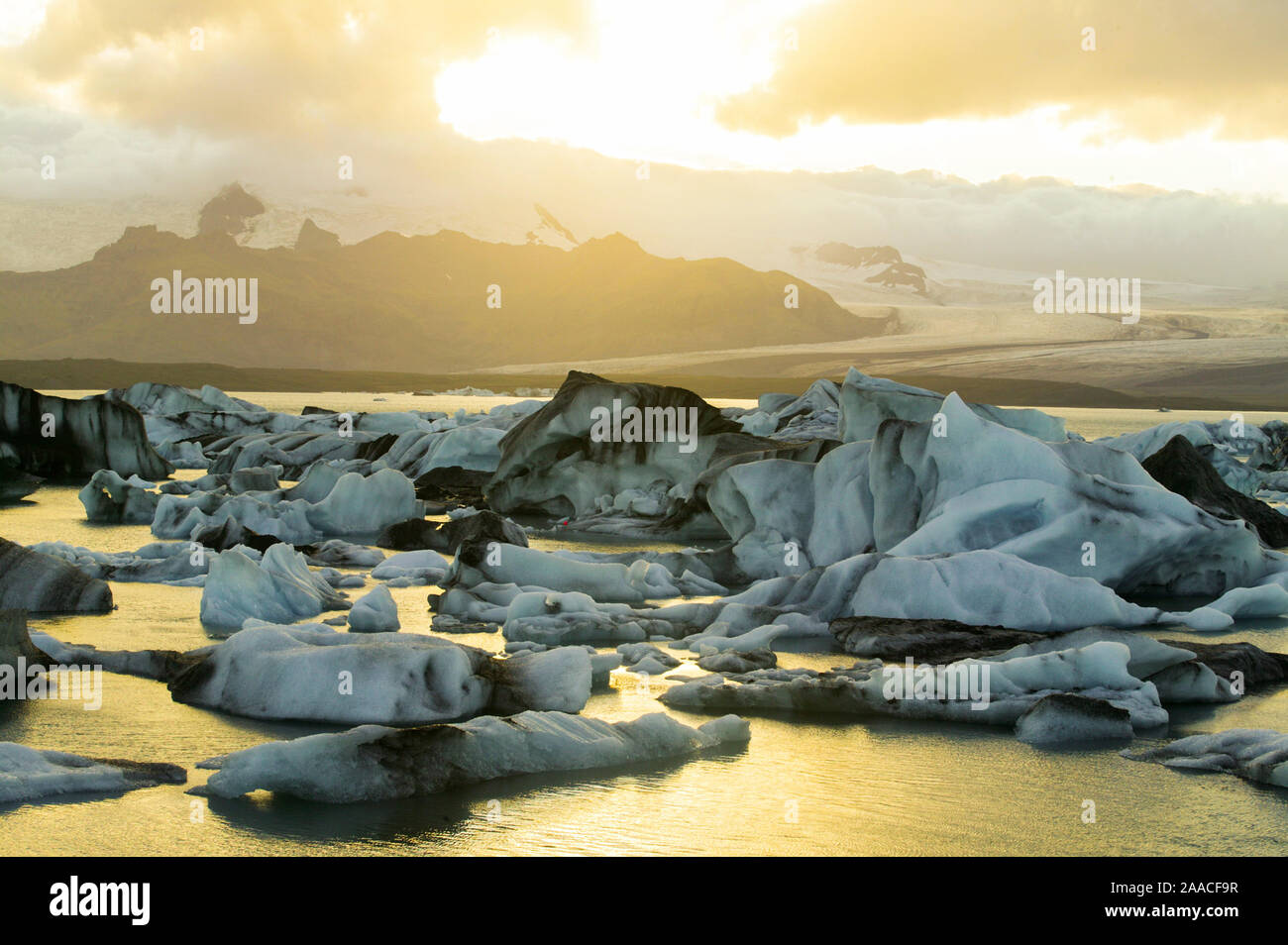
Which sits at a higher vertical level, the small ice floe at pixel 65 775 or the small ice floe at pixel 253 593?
the small ice floe at pixel 253 593

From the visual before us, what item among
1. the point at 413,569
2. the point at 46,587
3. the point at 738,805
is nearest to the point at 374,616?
the point at 46,587

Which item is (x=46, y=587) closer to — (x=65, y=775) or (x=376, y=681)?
(x=376, y=681)

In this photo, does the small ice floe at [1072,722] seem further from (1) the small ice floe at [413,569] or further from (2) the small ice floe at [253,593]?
(1) the small ice floe at [413,569]

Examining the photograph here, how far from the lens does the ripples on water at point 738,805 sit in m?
4.71

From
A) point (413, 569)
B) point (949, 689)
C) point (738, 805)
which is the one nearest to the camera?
point (738, 805)

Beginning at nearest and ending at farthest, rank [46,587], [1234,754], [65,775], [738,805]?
[65,775]
[738,805]
[1234,754]
[46,587]

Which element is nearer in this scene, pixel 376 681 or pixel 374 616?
pixel 376 681

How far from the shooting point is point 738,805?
524 centimetres

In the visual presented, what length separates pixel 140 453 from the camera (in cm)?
2373

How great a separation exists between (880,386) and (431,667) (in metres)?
11.6

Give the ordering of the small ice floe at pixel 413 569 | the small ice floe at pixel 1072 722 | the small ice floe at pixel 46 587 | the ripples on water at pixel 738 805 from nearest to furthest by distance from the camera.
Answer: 1. the ripples on water at pixel 738 805
2. the small ice floe at pixel 1072 722
3. the small ice floe at pixel 46 587
4. the small ice floe at pixel 413 569

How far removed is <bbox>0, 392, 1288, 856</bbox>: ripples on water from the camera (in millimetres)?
4715

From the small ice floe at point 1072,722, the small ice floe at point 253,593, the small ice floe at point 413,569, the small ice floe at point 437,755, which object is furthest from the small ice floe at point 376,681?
the small ice floe at point 413,569
